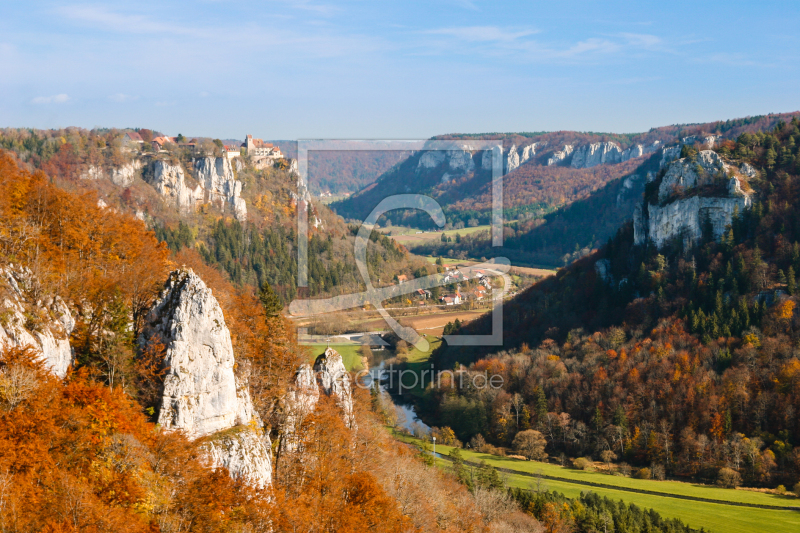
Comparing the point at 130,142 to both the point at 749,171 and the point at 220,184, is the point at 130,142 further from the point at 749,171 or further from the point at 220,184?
the point at 749,171

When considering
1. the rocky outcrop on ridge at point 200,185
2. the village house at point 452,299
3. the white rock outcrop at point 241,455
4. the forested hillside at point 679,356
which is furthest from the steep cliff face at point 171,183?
the white rock outcrop at point 241,455

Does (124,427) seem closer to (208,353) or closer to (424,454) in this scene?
(208,353)

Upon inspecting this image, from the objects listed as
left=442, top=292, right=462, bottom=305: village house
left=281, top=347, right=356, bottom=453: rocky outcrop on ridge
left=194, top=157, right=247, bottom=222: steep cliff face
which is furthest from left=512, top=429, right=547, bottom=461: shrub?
left=194, top=157, right=247, bottom=222: steep cliff face

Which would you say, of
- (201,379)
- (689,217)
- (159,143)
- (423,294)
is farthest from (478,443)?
(159,143)

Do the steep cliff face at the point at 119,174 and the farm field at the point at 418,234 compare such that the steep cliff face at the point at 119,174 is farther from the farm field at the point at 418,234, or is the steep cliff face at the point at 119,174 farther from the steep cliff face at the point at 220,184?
the farm field at the point at 418,234

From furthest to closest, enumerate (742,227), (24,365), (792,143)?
A: 1. (792,143)
2. (742,227)
3. (24,365)

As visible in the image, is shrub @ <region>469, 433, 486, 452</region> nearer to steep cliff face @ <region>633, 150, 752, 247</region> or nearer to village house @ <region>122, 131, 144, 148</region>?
steep cliff face @ <region>633, 150, 752, 247</region>

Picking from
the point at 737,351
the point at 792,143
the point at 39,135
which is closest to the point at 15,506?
the point at 737,351
